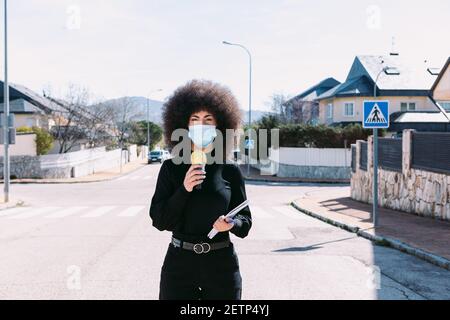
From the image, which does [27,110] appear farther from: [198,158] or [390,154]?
[198,158]

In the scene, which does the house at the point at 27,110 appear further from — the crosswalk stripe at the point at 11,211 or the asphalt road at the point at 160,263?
the asphalt road at the point at 160,263

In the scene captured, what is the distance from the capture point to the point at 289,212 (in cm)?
1734

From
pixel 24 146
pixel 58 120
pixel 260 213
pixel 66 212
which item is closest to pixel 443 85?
pixel 260 213

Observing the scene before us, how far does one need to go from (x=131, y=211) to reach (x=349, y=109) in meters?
30.8

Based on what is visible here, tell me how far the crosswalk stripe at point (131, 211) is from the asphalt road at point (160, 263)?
3.53ft

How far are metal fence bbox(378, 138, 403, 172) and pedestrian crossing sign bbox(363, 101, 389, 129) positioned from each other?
4856 millimetres

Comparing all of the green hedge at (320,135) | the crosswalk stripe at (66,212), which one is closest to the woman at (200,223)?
the crosswalk stripe at (66,212)

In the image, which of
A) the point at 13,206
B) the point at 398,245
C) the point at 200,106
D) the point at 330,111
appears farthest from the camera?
the point at 330,111

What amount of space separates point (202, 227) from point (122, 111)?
80900 mm

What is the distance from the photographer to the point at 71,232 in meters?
12.3

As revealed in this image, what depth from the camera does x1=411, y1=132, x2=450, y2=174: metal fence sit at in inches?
542

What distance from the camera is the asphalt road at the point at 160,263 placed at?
6.64 metres
